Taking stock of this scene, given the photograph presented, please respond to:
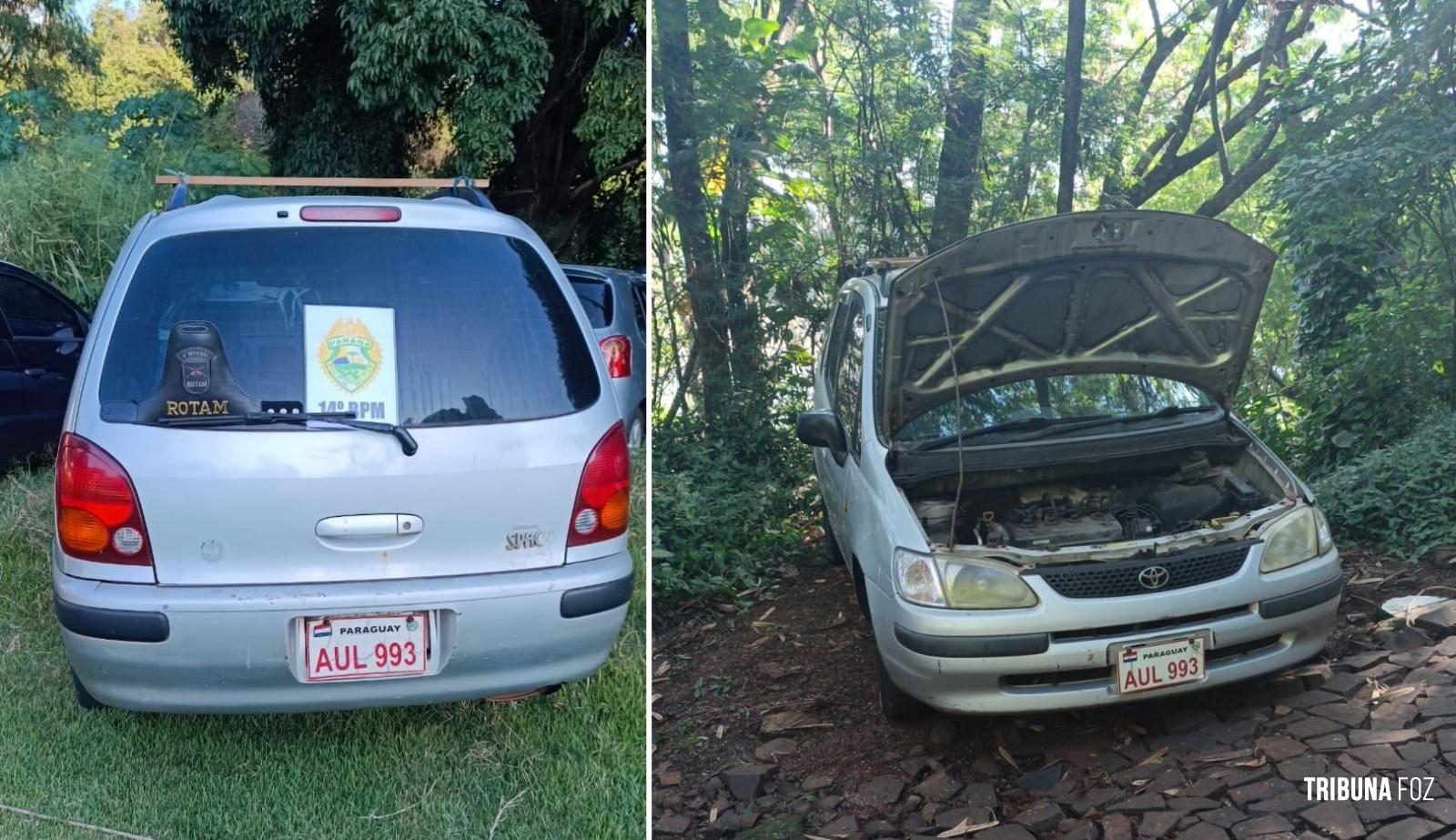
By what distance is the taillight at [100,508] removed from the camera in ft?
7.23

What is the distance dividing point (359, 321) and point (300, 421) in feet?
0.84

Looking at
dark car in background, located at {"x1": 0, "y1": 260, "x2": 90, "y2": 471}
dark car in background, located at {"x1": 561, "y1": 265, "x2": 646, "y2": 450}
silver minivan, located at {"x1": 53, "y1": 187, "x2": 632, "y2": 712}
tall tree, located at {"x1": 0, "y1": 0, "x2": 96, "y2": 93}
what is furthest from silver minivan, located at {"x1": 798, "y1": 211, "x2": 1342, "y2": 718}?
tall tree, located at {"x1": 0, "y1": 0, "x2": 96, "y2": 93}

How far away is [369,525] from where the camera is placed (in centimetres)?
227

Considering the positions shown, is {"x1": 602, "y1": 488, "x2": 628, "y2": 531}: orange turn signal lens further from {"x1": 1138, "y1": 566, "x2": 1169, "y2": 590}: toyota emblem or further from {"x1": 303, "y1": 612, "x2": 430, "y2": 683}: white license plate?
{"x1": 1138, "y1": 566, "x2": 1169, "y2": 590}: toyota emblem

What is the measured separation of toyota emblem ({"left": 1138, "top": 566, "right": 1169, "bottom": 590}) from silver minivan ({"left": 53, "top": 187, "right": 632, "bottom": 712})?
3.87 ft

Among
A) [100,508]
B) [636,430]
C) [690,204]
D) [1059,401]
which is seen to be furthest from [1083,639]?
[636,430]

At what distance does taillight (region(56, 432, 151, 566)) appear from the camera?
86.8 inches

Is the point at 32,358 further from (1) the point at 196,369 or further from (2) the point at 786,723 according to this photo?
(2) the point at 786,723

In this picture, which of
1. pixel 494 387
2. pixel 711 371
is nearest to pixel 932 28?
pixel 711 371

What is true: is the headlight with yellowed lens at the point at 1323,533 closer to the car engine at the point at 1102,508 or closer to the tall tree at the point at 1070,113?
the car engine at the point at 1102,508

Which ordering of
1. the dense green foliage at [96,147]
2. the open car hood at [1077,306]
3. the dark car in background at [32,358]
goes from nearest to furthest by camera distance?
1. the open car hood at [1077,306]
2. the dark car in background at [32,358]
3. the dense green foliage at [96,147]

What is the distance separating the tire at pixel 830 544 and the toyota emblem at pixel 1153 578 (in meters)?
0.73

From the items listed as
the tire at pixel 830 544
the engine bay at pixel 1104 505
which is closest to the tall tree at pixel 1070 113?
the engine bay at pixel 1104 505

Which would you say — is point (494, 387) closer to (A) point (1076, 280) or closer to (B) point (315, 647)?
(B) point (315, 647)
